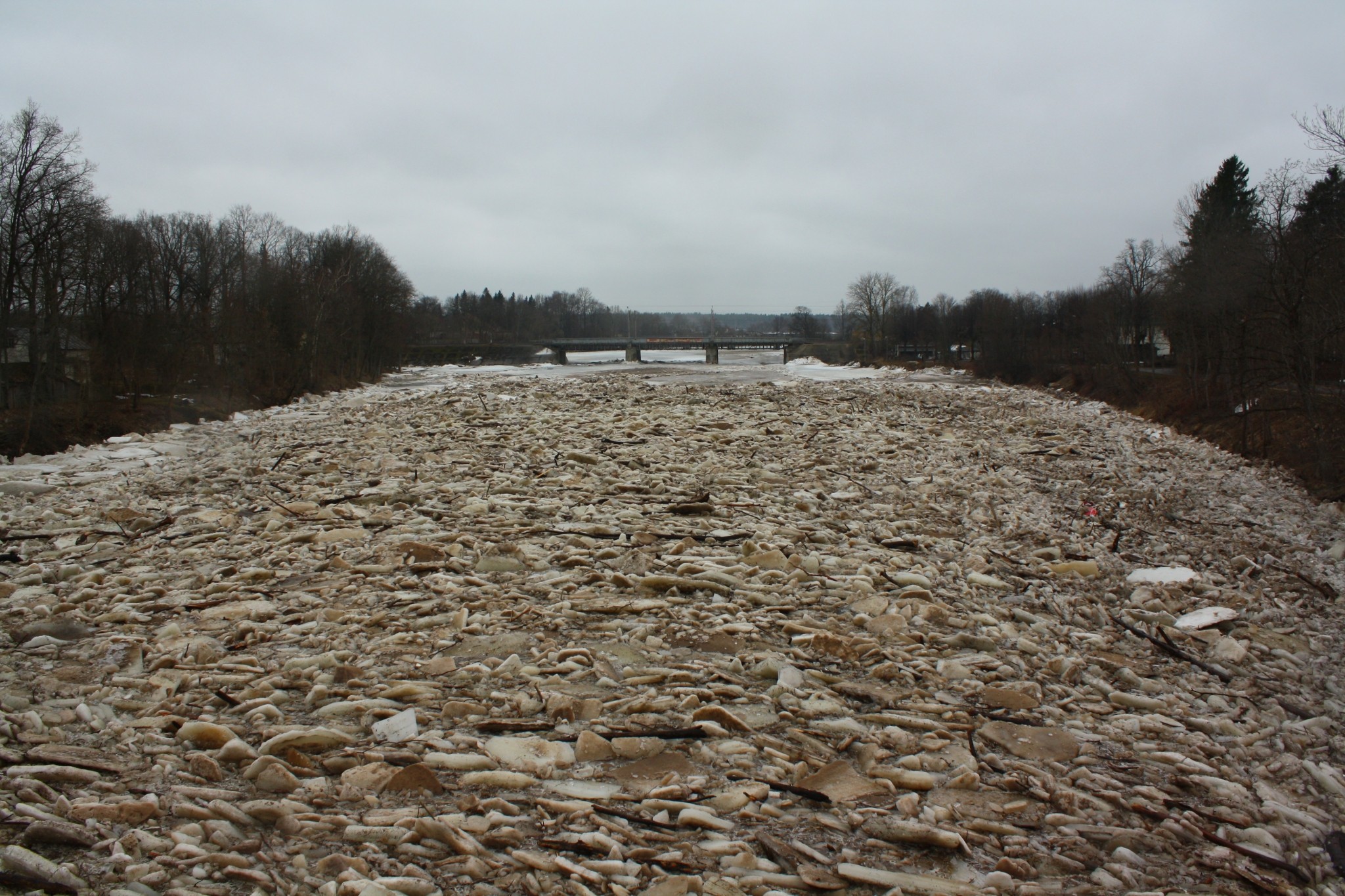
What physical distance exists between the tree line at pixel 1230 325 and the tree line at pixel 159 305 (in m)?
26.4

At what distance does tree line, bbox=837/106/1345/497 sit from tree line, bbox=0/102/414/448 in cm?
2641

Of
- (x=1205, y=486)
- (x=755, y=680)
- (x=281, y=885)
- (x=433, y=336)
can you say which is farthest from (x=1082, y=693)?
(x=433, y=336)

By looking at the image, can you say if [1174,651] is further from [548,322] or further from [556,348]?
[548,322]

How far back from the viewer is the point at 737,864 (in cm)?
258

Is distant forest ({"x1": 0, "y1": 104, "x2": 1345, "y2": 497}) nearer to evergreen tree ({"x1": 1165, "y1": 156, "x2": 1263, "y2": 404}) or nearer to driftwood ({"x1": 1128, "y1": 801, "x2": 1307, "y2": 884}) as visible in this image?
evergreen tree ({"x1": 1165, "y1": 156, "x2": 1263, "y2": 404})

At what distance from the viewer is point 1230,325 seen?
19.9 metres

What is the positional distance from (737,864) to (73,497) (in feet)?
30.4

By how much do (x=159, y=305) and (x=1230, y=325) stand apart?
3811 cm

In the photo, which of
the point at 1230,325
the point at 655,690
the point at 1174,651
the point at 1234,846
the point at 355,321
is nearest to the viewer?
the point at 1234,846

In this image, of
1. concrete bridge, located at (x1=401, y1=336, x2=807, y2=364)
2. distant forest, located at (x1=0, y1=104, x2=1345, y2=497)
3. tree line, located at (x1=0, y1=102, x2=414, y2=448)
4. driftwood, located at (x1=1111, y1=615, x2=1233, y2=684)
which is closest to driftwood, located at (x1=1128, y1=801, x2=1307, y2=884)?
driftwood, located at (x1=1111, y1=615, x2=1233, y2=684)

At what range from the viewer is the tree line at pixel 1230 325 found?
46.0 ft

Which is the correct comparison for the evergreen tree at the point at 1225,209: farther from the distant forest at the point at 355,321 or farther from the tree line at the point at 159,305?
the tree line at the point at 159,305

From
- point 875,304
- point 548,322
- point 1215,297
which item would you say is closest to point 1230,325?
point 1215,297

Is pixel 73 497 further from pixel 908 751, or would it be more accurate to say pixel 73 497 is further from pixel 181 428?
pixel 181 428
